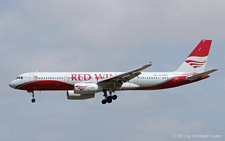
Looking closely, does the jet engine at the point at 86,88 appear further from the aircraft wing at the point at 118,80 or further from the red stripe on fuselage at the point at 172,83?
the red stripe on fuselage at the point at 172,83

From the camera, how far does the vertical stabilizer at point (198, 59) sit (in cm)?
7588

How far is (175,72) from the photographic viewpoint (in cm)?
7431

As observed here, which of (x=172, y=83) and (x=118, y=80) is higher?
(x=118, y=80)

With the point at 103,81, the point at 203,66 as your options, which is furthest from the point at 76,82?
the point at 203,66

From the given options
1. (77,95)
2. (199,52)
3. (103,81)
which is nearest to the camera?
(103,81)

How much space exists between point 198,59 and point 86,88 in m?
18.8

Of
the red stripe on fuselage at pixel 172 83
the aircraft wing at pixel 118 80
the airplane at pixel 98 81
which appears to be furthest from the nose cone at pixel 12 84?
the red stripe on fuselage at pixel 172 83

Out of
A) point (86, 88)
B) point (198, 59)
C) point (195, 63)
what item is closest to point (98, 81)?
point (86, 88)

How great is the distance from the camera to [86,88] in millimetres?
67812

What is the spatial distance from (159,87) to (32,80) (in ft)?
56.4

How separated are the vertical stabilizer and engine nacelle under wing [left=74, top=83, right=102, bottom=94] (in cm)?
1358

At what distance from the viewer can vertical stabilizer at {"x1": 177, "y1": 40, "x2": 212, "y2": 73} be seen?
75.9 metres

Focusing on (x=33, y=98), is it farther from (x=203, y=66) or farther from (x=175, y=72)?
(x=203, y=66)

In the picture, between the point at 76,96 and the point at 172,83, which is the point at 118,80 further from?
the point at 172,83
